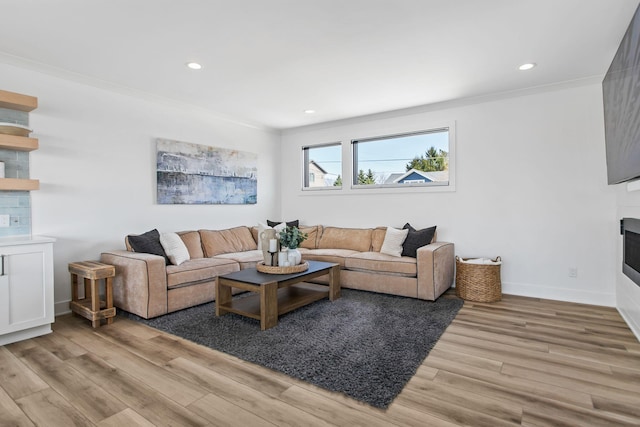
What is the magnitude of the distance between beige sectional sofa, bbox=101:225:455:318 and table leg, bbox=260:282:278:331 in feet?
3.40

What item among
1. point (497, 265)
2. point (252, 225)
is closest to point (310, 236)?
point (252, 225)

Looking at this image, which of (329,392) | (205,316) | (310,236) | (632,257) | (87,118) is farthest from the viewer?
(310,236)

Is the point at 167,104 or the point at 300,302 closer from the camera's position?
the point at 300,302

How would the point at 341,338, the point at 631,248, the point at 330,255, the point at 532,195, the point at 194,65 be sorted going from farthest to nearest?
the point at 330,255
the point at 532,195
the point at 194,65
the point at 631,248
the point at 341,338

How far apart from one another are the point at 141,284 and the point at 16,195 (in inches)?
55.4

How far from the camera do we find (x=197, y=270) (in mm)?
3572

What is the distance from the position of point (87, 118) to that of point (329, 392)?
3690 mm

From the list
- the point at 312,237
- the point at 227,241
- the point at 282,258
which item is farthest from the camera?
the point at 312,237

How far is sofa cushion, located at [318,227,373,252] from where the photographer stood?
16.0 feet

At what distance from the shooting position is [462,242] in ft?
14.5

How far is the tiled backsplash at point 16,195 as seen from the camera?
9.93 feet

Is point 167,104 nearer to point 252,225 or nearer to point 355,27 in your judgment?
point 252,225

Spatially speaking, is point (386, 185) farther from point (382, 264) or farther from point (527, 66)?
point (527, 66)

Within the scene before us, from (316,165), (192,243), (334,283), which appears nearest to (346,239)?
(334,283)
